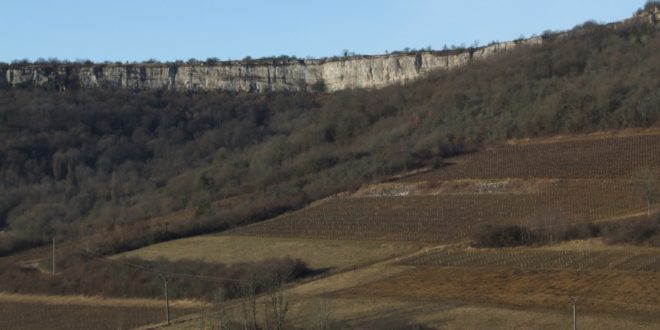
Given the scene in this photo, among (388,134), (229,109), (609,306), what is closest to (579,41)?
(388,134)

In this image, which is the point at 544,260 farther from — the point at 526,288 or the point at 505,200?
the point at 505,200

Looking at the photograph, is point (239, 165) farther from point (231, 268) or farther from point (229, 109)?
point (231, 268)

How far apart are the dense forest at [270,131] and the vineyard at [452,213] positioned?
5522 millimetres

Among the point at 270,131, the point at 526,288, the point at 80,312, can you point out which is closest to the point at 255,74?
the point at 270,131

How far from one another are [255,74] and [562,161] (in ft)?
285

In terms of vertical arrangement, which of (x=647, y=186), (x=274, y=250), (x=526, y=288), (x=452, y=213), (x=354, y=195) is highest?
(x=647, y=186)

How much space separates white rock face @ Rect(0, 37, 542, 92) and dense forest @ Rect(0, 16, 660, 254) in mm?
4198

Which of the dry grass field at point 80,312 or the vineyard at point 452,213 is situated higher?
the vineyard at point 452,213

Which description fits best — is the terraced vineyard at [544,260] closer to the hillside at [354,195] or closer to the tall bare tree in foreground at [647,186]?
the hillside at [354,195]

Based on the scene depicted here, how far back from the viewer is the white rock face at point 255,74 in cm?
13912

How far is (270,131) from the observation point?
134750 mm

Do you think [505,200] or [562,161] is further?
[562,161]

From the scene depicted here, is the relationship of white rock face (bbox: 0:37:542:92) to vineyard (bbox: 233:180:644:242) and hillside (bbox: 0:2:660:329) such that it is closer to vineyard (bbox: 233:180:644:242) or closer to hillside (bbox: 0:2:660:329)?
hillside (bbox: 0:2:660:329)

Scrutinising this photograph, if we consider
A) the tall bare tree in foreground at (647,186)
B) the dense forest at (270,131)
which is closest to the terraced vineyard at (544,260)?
the tall bare tree in foreground at (647,186)
